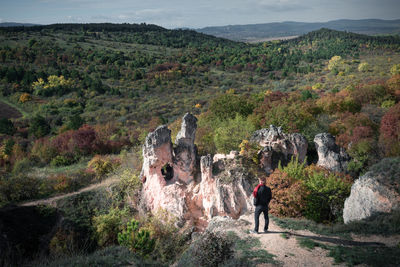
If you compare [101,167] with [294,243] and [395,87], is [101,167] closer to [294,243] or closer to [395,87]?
[294,243]

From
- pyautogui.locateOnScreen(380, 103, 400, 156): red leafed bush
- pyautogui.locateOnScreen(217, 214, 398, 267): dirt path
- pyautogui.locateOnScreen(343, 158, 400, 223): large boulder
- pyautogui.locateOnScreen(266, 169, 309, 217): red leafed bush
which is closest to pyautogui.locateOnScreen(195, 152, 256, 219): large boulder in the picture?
pyautogui.locateOnScreen(266, 169, 309, 217): red leafed bush

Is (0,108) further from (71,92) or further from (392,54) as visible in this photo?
(392,54)

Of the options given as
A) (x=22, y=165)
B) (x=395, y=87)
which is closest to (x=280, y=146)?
(x=22, y=165)

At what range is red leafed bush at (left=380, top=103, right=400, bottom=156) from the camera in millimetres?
21889

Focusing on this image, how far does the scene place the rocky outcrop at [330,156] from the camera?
1875 cm

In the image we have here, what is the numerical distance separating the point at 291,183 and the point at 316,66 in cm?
7849

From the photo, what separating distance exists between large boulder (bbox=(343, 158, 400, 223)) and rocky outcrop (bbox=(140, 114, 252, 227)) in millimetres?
5259

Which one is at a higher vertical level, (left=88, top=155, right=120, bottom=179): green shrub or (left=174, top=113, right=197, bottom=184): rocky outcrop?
(left=174, top=113, right=197, bottom=184): rocky outcrop

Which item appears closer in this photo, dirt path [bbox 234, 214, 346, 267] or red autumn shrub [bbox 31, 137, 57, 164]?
dirt path [bbox 234, 214, 346, 267]

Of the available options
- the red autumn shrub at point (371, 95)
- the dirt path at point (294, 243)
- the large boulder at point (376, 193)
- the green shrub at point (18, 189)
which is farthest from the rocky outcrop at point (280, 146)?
the red autumn shrub at point (371, 95)

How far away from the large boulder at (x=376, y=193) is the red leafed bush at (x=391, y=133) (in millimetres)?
10289

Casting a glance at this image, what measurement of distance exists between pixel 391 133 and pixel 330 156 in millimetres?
9686

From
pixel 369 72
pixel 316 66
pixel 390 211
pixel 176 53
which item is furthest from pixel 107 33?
pixel 390 211

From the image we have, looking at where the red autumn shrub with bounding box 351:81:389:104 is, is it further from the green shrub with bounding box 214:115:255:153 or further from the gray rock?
the gray rock
